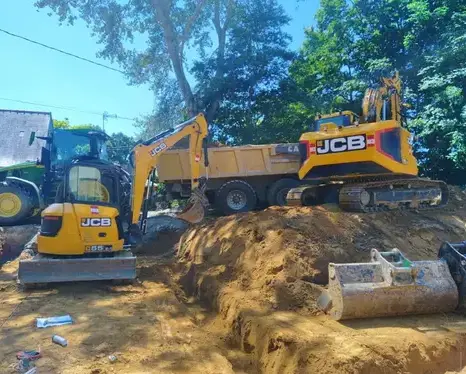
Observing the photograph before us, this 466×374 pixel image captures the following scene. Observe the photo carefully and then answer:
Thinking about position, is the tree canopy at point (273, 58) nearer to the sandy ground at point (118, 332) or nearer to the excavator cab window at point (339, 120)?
the excavator cab window at point (339, 120)

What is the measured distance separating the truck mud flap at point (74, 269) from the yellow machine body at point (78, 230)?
0.60ft

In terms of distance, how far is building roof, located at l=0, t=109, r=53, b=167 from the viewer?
2288cm

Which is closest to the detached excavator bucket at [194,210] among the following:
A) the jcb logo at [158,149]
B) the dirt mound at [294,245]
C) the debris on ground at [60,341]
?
the dirt mound at [294,245]

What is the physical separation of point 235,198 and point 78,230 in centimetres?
633

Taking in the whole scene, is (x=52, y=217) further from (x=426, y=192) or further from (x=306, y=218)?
(x=426, y=192)

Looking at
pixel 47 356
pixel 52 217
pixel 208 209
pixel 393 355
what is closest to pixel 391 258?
pixel 393 355

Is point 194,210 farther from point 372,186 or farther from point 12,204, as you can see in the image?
point 12,204

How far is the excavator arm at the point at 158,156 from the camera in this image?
8234 millimetres

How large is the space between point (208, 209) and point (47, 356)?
900 cm

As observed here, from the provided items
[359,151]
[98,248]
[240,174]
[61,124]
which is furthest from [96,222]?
[61,124]

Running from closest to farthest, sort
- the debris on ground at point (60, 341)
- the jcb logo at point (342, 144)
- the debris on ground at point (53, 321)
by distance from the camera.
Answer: the debris on ground at point (60, 341)
the debris on ground at point (53, 321)
the jcb logo at point (342, 144)

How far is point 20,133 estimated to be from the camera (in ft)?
78.5

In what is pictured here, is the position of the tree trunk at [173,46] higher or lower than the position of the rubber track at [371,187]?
higher

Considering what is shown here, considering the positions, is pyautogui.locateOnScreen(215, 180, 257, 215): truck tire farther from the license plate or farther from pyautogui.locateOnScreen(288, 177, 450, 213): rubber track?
the license plate
